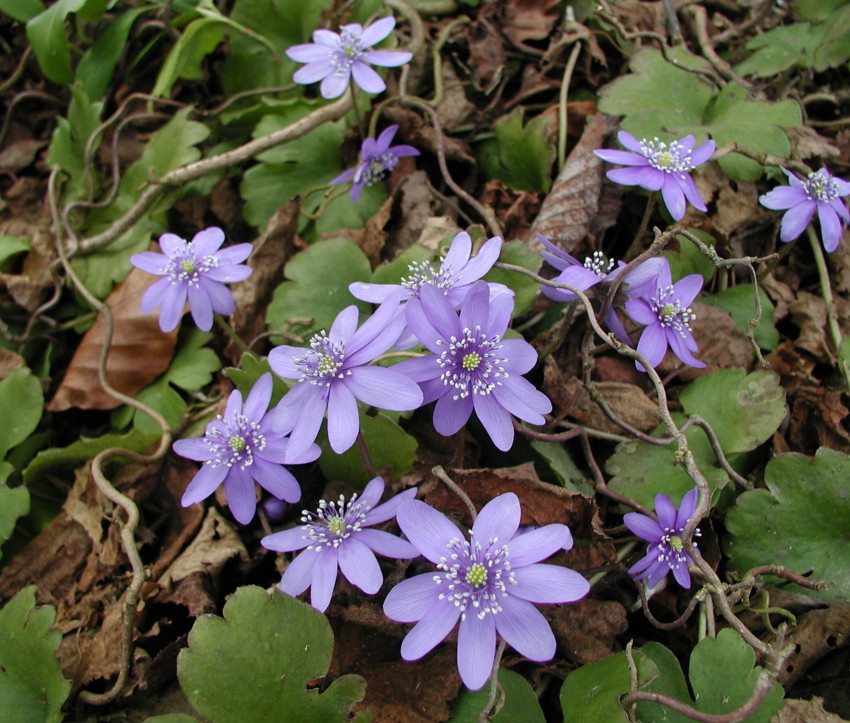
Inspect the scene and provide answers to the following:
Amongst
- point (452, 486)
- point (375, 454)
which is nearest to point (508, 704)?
point (452, 486)

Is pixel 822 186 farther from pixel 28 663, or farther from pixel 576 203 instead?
pixel 28 663

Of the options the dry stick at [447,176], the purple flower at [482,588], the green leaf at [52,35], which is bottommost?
the purple flower at [482,588]

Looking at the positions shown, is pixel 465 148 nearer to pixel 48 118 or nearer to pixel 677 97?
pixel 677 97

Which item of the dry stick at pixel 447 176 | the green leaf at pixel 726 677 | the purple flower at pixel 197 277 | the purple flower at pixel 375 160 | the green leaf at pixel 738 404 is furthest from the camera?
the purple flower at pixel 375 160

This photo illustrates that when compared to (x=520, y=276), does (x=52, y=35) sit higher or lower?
Answer: higher

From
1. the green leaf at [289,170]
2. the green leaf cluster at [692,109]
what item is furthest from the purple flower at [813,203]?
the green leaf at [289,170]

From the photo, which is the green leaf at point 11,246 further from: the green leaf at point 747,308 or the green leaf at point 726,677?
the green leaf at point 726,677
